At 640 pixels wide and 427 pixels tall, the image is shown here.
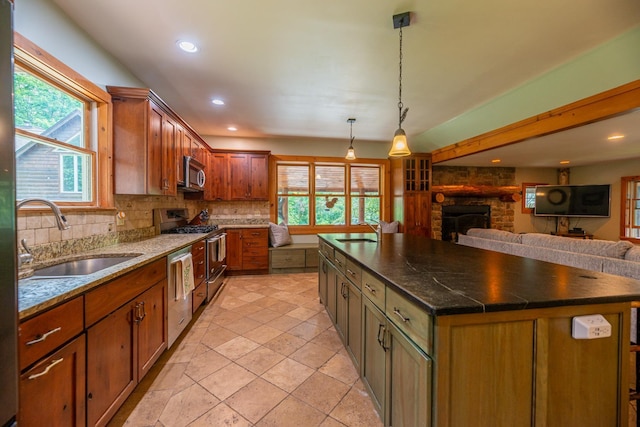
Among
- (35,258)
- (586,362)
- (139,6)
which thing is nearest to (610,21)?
(586,362)

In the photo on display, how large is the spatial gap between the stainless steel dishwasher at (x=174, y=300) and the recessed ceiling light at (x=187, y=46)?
1.84 meters

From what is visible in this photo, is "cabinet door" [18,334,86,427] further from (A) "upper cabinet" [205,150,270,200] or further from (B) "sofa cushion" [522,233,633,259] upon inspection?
(B) "sofa cushion" [522,233,633,259]

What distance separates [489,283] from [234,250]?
4.18 m

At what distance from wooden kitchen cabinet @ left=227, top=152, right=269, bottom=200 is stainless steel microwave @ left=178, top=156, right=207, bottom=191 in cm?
90

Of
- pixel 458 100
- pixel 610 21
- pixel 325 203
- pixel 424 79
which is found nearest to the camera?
pixel 610 21

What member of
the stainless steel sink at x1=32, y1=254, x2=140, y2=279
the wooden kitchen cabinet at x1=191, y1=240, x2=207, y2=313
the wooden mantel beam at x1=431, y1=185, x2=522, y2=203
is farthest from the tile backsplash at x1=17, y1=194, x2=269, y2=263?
the wooden mantel beam at x1=431, y1=185, x2=522, y2=203

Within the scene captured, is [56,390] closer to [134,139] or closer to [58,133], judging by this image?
[58,133]

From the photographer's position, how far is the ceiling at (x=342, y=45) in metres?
1.81

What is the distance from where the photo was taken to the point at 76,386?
1.18 meters

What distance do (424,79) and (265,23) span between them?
1.82 m

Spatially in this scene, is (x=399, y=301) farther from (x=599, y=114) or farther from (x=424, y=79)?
(x=599, y=114)

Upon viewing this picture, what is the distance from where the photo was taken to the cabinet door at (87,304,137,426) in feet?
4.20

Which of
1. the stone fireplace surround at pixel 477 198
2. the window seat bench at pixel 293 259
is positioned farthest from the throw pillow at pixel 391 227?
the window seat bench at pixel 293 259

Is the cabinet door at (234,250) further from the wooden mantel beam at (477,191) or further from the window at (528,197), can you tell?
the window at (528,197)
